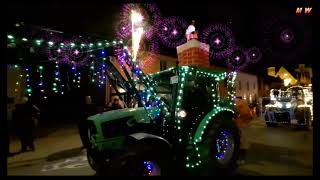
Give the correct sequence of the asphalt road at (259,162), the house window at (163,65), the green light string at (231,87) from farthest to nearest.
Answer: the house window at (163,65)
the green light string at (231,87)
the asphalt road at (259,162)

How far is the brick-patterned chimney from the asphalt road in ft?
9.91

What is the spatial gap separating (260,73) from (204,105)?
46.5m

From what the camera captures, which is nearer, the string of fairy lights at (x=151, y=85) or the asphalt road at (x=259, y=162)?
the string of fairy lights at (x=151, y=85)

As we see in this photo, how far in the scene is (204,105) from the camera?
7402 millimetres

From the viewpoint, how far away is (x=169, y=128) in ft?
22.3

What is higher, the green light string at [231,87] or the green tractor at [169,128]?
the green light string at [231,87]

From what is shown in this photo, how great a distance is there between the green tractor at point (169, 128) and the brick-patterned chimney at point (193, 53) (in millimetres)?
1331

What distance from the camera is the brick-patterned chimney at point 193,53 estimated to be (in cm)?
876

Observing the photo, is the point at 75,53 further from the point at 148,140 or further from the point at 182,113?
the point at 182,113

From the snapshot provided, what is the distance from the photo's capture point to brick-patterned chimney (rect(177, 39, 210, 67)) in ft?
28.7

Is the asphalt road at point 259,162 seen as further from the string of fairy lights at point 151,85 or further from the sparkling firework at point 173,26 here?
the sparkling firework at point 173,26

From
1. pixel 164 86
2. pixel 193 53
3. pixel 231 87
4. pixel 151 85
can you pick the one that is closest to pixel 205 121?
pixel 164 86

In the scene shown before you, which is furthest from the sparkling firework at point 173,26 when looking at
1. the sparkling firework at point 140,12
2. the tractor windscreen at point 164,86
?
the tractor windscreen at point 164,86

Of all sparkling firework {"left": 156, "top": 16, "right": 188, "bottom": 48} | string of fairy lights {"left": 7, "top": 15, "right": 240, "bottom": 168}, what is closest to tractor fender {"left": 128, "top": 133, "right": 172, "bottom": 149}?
string of fairy lights {"left": 7, "top": 15, "right": 240, "bottom": 168}
